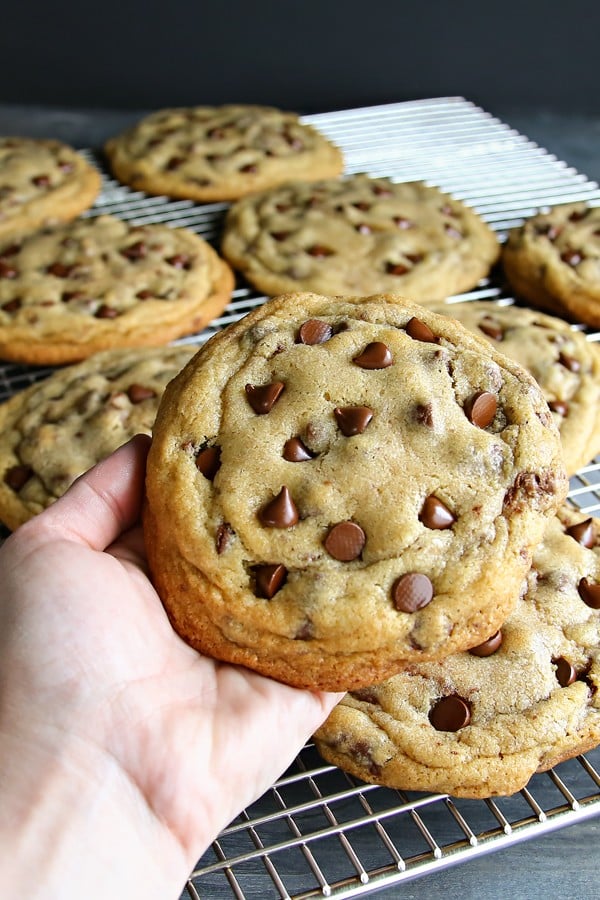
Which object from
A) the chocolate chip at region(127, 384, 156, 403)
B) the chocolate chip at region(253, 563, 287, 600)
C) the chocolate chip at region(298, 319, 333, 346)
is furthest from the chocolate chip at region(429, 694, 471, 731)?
the chocolate chip at region(127, 384, 156, 403)

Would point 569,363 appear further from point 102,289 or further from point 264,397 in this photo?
point 102,289

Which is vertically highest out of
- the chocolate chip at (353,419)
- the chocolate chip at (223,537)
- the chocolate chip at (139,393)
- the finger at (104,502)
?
the chocolate chip at (353,419)

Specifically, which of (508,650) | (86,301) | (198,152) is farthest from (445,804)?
(198,152)

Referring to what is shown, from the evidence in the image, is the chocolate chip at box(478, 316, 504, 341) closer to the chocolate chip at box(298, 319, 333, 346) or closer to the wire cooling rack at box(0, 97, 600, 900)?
the wire cooling rack at box(0, 97, 600, 900)

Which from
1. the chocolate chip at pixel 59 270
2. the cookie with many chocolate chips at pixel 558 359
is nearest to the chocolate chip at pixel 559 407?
the cookie with many chocolate chips at pixel 558 359

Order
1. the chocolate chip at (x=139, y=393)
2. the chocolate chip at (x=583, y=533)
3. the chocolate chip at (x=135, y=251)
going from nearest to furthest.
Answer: the chocolate chip at (x=583, y=533)
the chocolate chip at (x=139, y=393)
the chocolate chip at (x=135, y=251)

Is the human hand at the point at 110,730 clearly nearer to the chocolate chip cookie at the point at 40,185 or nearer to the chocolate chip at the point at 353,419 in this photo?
the chocolate chip at the point at 353,419

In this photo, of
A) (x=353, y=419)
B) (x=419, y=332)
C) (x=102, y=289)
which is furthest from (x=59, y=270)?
(x=353, y=419)
